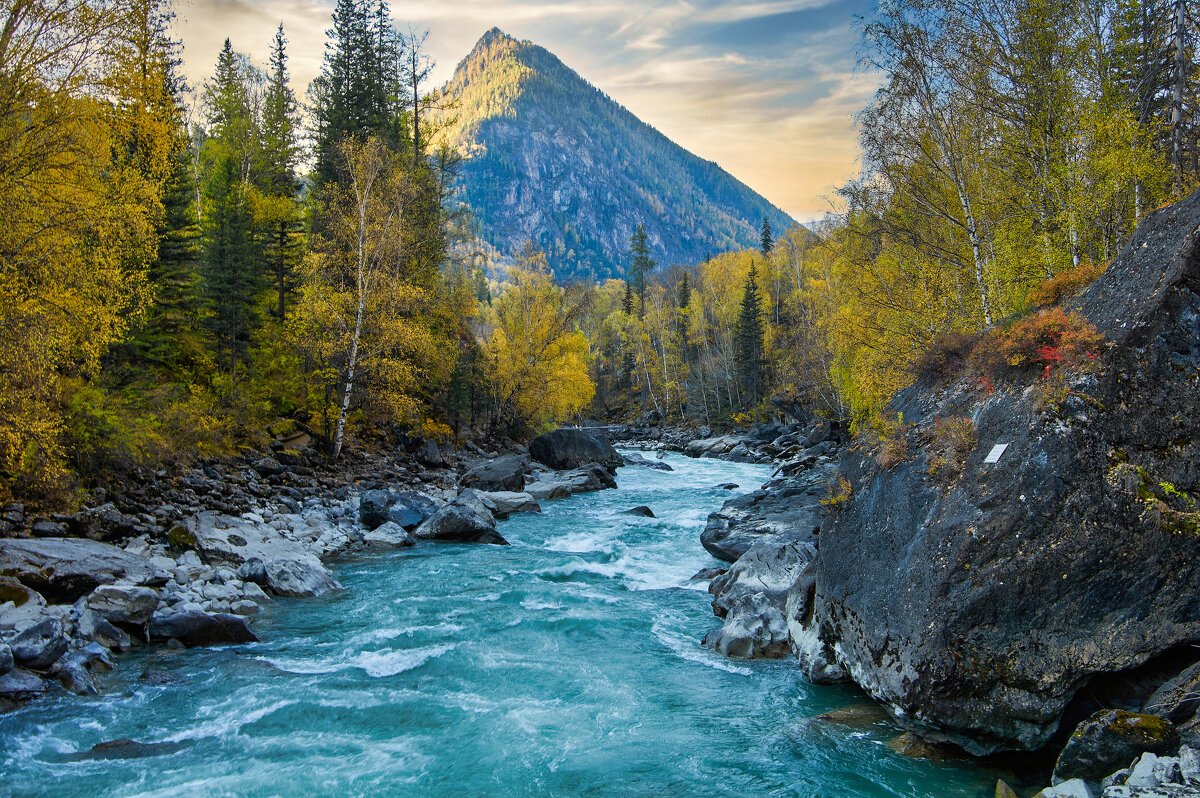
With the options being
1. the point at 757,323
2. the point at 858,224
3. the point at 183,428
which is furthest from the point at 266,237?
the point at 757,323

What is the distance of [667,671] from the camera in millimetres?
8414

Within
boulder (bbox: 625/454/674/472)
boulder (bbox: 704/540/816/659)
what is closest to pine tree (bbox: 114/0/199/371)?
boulder (bbox: 704/540/816/659)

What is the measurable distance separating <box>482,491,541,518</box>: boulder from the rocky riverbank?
0.04 m

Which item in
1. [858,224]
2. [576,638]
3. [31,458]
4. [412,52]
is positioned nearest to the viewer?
[576,638]

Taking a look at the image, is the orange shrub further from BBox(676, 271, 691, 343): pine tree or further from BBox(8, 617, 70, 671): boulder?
BBox(676, 271, 691, 343): pine tree

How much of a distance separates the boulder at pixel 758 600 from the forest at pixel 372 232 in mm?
3310

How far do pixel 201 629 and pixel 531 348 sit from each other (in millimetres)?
22762

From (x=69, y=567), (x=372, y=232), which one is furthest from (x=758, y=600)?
(x=372, y=232)

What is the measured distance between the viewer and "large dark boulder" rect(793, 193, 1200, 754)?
538 centimetres

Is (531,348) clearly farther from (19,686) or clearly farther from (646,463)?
(19,686)

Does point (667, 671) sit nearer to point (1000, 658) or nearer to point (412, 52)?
point (1000, 658)

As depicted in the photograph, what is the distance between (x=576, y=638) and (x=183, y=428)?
1239 centimetres

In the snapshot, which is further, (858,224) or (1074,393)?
(858,224)

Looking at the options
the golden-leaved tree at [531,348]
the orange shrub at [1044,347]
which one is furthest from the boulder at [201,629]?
the golden-leaved tree at [531,348]
